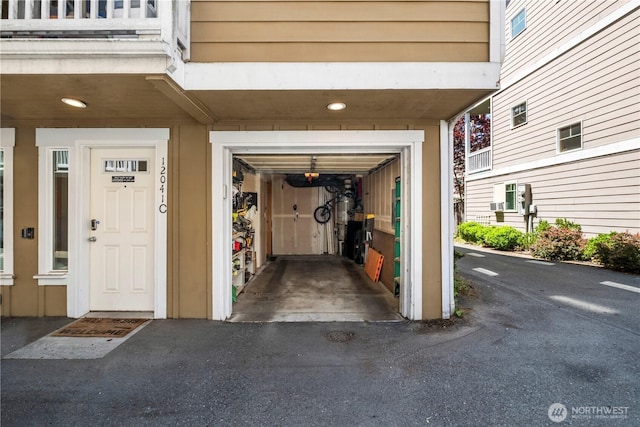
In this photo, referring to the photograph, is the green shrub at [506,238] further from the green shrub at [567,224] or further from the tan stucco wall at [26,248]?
the tan stucco wall at [26,248]

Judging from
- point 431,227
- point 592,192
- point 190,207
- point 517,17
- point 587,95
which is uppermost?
point 517,17

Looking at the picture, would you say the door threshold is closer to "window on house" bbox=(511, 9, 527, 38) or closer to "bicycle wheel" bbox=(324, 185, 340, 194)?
"bicycle wheel" bbox=(324, 185, 340, 194)

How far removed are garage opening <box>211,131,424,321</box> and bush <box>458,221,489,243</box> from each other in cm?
507

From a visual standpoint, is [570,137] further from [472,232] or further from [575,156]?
[472,232]

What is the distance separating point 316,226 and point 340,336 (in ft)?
20.2

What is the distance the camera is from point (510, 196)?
33.4 ft

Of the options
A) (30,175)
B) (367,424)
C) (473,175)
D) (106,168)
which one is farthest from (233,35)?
(473,175)

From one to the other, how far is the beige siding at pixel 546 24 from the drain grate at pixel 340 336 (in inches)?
353

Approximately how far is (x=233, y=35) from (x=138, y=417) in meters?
3.15

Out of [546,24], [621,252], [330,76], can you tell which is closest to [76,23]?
[330,76]

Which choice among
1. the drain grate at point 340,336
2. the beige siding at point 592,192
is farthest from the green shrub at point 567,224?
the drain grate at point 340,336

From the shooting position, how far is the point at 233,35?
2865 millimetres

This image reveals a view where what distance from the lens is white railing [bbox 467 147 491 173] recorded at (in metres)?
11.8

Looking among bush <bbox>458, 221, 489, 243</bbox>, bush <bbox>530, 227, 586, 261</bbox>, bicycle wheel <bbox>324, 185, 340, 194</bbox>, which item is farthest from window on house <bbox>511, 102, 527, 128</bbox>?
bicycle wheel <bbox>324, 185, 340, 194</bbox>
